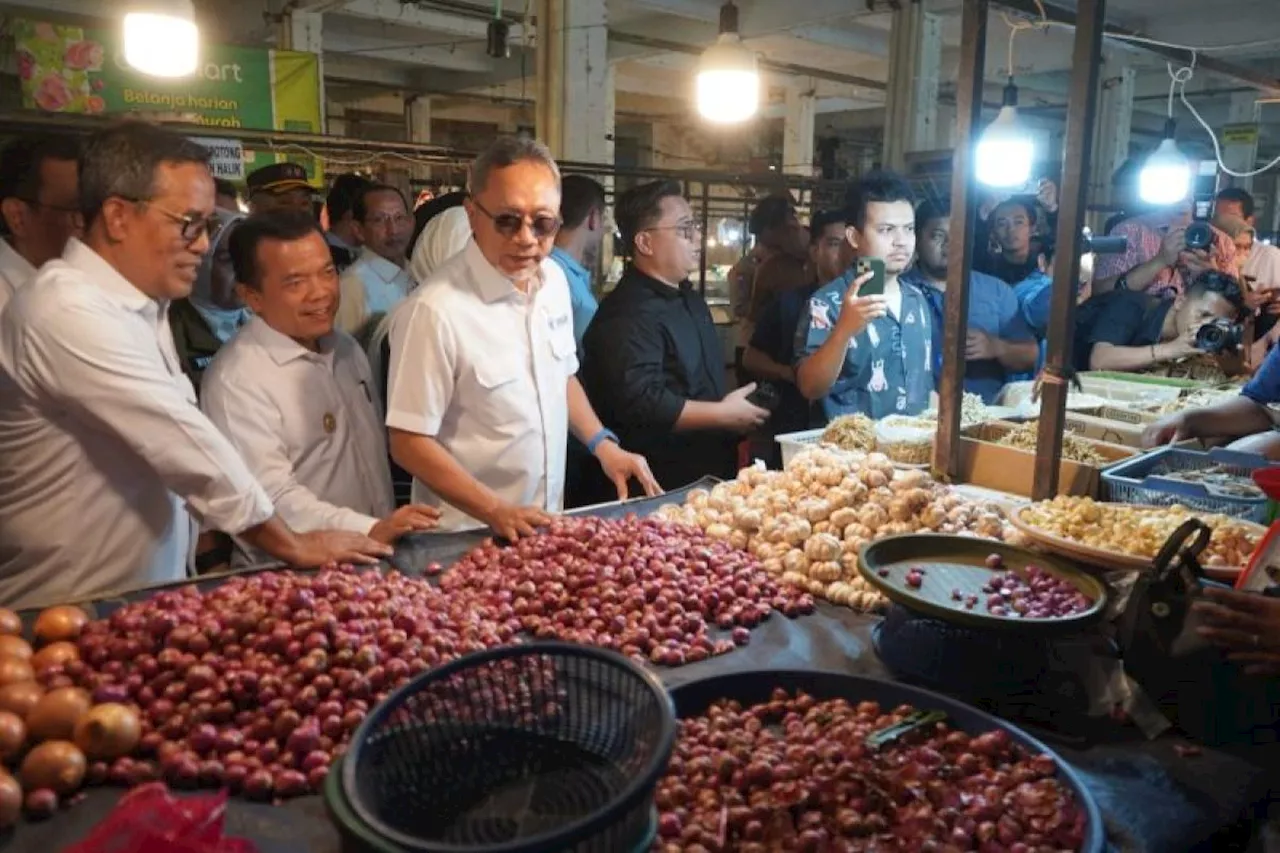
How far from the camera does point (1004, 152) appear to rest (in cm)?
460

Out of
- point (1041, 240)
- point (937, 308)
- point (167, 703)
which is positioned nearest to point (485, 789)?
point (167, 703)

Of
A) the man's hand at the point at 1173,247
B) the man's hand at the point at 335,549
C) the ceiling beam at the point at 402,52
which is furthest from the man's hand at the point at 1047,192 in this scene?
the ceiling beam at the point at 402,52

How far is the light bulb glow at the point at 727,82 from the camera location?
6.30 meters

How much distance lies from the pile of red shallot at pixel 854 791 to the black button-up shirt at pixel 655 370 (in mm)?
2169

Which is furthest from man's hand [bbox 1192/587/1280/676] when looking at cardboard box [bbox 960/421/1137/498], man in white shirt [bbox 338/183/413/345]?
man in white shirt [bbox 338/183/413/345]

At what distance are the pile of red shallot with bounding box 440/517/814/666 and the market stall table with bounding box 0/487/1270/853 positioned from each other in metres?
A: 0.10

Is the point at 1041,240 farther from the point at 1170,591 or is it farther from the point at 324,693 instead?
the point at 324,693

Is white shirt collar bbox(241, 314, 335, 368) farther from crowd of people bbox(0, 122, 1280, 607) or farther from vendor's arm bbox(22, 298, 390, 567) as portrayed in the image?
vendor's arm bbox(22, 298, 390, 567)

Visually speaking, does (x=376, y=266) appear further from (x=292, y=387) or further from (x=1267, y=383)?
(x=1267, y=383)

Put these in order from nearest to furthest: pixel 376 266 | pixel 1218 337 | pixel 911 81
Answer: pixel 376 266
pixel 1218 337
pixel 911 81

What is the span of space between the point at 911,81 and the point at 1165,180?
124 inches

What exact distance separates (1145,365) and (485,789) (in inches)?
205

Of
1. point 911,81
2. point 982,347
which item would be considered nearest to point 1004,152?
point 982,347

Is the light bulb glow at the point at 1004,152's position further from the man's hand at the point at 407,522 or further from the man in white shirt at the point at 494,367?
the man's hand at the point at 407,522
